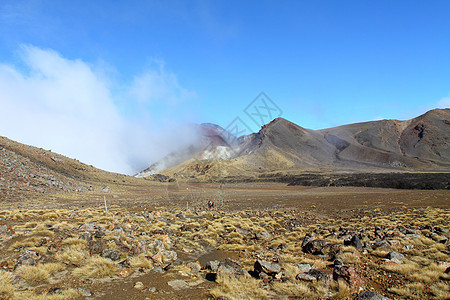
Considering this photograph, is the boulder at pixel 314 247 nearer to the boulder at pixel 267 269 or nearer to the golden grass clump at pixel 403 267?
the golden grass clump at pixel 403 267

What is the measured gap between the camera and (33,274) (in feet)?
21.5

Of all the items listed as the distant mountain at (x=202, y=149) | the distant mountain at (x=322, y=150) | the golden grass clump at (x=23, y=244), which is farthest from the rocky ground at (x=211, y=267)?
the distant mountain at (x=202, y=149)

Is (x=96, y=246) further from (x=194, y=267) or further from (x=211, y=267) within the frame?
(x=211, y=267)

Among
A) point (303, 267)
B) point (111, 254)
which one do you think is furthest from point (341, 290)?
point (111, 254)

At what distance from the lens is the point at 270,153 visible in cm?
15338

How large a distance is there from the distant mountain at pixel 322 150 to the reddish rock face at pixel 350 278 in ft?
374

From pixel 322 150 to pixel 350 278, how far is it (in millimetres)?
171939

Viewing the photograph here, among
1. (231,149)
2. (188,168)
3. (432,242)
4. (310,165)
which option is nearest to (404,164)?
(310,165)

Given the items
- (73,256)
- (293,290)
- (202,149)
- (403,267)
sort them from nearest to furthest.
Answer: (293,290) → (73,256) → (403,267) → (202,149)

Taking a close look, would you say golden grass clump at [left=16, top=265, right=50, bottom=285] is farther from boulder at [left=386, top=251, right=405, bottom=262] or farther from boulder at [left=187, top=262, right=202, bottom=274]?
boulder at [left=386, top=251, right=405, bottom=262]

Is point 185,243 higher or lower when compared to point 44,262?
lower

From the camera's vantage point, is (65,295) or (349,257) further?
(349,257)

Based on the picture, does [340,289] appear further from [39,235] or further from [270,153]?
[270,153]

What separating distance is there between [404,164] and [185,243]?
158 metres
